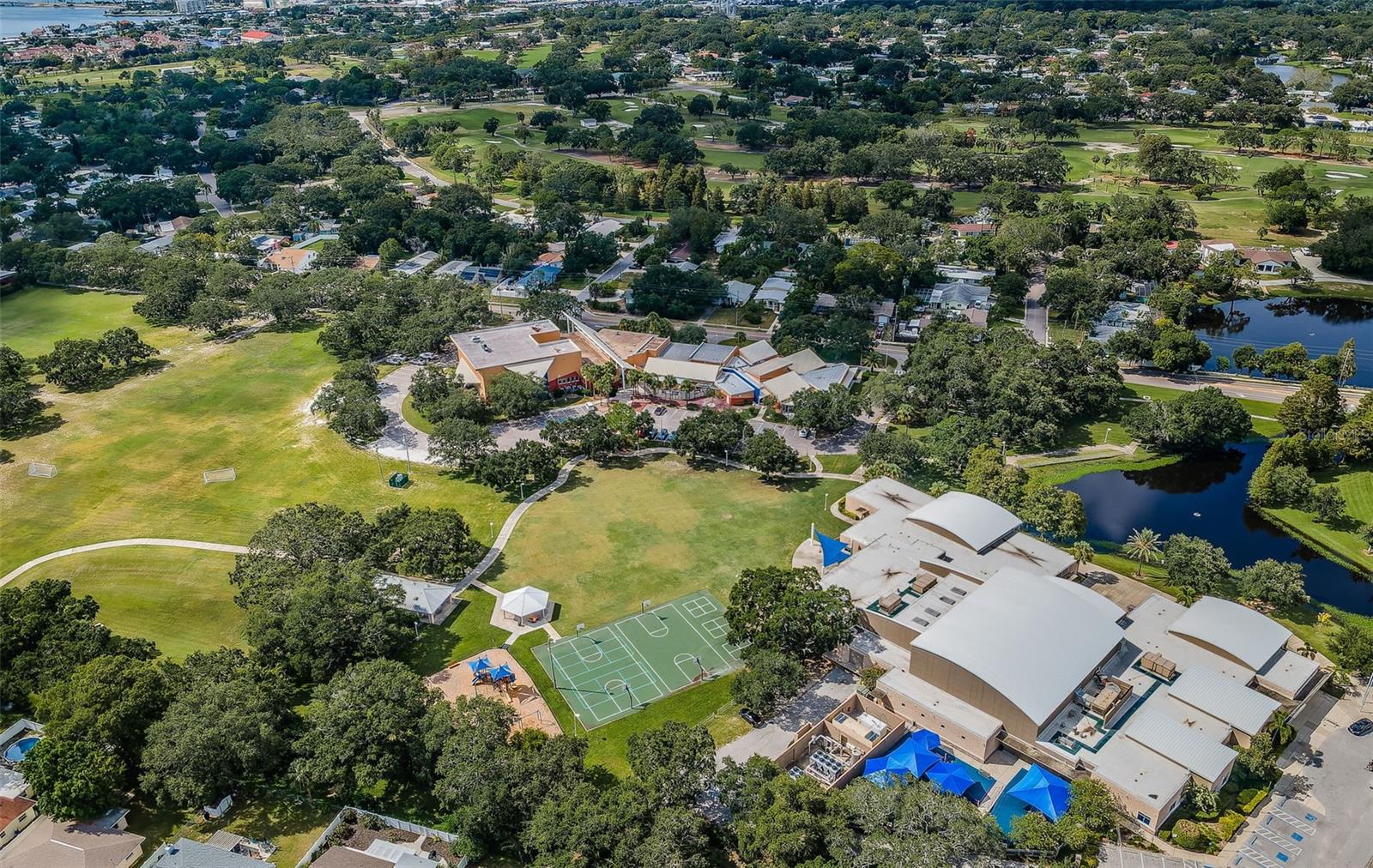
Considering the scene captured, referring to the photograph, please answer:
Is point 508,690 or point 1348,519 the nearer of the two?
point 508,690

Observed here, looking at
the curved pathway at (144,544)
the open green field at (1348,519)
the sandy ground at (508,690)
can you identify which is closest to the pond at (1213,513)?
the open green field at (1348,519)

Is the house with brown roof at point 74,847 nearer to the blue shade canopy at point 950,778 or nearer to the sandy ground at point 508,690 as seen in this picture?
the sandy ground at point 508,690

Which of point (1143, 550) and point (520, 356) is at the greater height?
point (520, 356)

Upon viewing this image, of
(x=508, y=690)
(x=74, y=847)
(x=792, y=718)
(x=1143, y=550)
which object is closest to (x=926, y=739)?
(x=792, y=718)

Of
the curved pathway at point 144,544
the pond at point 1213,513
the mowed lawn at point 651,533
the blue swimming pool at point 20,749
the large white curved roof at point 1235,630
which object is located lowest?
the pond at point 1213,513

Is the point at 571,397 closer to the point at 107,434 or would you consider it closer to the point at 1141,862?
the point at 107,434

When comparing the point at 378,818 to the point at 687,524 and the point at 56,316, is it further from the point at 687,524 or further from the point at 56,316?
the point at 56,316
